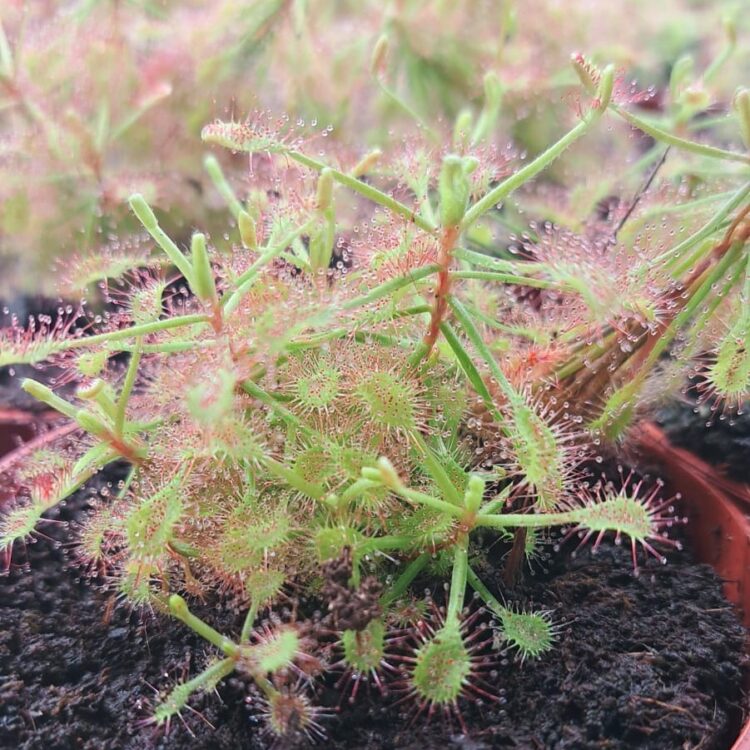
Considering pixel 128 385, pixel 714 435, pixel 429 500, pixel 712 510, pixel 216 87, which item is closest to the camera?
pixel 429 500

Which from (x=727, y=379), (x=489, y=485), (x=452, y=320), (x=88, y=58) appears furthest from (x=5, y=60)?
(x=727, y=379)

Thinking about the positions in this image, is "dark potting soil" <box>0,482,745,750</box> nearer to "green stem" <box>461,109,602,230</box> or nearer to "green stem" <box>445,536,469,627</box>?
"green stem" <box>445,536,469,627</box>

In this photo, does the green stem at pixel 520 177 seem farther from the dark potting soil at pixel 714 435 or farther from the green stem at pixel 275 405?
the dark potting soil at pixel 714 435

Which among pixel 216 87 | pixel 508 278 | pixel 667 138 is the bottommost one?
pixel 216 87


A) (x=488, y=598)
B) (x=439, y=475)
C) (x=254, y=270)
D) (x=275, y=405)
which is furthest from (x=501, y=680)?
(x=254, y=270)

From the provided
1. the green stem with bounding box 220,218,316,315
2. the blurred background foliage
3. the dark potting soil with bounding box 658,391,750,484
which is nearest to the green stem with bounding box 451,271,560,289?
the green stem with bounding box 220,218,316,315

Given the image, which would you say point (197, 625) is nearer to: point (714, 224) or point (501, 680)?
point (501, 680)
